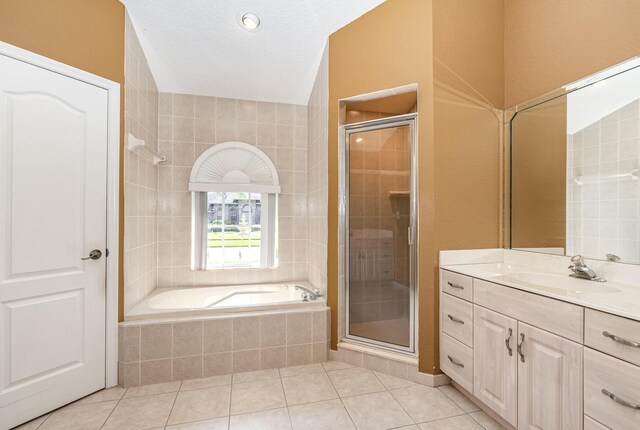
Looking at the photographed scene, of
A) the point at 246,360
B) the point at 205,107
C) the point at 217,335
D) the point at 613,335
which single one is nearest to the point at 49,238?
the point at 217,335

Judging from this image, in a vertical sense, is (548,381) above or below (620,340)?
below

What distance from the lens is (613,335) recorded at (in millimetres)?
1016

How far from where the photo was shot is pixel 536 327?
4.27 feet

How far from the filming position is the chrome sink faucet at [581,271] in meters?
1.52

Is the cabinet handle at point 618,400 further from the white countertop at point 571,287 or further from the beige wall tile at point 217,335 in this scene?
the beige wall tile at point 217,335

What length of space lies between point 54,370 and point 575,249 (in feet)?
10.5

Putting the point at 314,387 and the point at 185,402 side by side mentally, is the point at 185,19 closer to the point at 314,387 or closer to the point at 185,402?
the point at 185,402

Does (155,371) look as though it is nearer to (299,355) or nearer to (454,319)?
(299,355)

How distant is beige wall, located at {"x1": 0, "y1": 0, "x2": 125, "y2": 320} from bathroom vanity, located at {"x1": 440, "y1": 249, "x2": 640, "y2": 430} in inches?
90.8

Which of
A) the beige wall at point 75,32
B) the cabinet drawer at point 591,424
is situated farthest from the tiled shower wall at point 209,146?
the cabinet drawer at point 591,424

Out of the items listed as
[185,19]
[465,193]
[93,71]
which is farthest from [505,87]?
[93,71]

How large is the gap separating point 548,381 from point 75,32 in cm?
318

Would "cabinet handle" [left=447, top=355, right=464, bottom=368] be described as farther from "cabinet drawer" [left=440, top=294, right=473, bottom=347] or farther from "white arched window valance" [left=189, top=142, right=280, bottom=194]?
"white arched window valance" [left=189, top=142, right=280, bottom=194]

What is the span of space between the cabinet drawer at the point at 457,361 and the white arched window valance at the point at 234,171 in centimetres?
219
